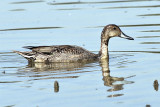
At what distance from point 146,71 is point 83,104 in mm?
2916

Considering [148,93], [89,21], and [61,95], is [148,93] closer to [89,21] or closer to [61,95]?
[61,95]

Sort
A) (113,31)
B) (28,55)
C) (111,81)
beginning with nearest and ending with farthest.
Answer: (111,81) < (28,55) < (113,31)

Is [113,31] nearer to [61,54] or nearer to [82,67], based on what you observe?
[61,54]

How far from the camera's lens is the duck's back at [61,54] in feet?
46.5

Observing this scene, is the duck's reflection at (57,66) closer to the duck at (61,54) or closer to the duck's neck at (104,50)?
the duck at (61,54)

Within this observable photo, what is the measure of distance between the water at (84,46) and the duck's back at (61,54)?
444mm

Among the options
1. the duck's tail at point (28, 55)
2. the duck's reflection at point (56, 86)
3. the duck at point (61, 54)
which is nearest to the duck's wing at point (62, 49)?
the duck at point (61, 54)

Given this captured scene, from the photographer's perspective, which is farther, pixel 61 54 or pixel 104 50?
pixel 104 50

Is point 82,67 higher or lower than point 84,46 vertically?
lower

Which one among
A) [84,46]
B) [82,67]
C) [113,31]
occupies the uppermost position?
[113,31]

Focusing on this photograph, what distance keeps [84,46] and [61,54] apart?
1301 mm

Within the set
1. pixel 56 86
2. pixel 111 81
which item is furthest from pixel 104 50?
pixel 56 86

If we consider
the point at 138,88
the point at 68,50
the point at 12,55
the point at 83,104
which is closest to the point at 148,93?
the point at 138,88

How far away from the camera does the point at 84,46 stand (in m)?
15.4
